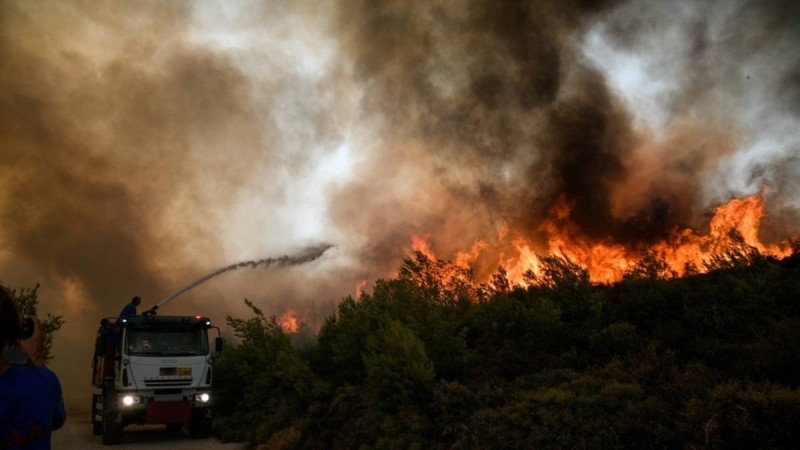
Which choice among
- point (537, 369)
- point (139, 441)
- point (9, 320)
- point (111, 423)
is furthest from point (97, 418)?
point (9, 320)

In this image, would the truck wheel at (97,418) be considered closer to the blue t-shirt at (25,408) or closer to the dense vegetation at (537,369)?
the dense vegetation at (537,369)

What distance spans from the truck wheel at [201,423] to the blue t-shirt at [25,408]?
14165 mm

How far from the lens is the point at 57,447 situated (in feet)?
46.8

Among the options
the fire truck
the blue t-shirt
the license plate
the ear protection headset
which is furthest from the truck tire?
the ear protection headset

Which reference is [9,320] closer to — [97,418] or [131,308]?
[131,308]

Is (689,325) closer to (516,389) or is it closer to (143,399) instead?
(516,389)

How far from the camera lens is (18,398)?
2.70 meters

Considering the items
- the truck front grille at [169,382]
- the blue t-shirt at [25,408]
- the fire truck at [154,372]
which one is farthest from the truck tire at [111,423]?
the blue t-shirt at [25,408]

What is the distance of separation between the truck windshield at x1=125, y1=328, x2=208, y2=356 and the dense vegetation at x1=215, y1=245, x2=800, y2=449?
2.14 metres

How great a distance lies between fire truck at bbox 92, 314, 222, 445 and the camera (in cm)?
1465

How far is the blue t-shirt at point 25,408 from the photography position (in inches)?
105

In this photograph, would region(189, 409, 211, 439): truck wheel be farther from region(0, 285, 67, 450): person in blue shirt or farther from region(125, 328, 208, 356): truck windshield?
region(0, 285, 67, 450): person in blue shirt

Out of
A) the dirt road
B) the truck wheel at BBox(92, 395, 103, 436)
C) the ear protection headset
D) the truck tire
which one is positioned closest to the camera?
the ear protection headset

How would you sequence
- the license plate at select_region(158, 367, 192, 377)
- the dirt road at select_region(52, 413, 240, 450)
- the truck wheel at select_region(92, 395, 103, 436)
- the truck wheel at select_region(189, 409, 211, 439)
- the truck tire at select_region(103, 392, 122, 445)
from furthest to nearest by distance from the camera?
the truck wheel at select_region(92, 395, 103, 436), the truck wheel at select_region(189, 409, 211, 439), the license plate at select_region(158, 367, 192, 377), the truck tire at select_region(103, 392, 122, 445), the dirt road at select_region(52, 413, 240, 450)
